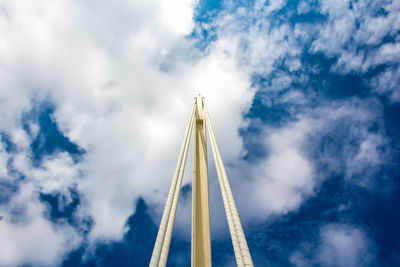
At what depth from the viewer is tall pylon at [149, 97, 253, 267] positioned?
6.08m

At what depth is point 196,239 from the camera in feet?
35.7

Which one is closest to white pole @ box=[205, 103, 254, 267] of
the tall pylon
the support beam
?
the tall pylon

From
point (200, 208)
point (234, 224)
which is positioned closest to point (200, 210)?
point (200, 208)

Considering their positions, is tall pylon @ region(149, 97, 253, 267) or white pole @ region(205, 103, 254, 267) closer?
white pole @ region(205, 103, 254, 267)

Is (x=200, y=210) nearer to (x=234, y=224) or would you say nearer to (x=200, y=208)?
(x=200, y=208)

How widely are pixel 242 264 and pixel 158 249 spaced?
2223 millimetres

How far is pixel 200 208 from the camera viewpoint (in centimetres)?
1213

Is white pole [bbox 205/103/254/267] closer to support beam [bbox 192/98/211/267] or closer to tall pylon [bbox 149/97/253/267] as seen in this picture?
tall pylon [bbox 149/97/253/267]

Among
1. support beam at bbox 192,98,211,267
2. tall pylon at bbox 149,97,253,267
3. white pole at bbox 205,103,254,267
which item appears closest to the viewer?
white pole at bbox 205,103,254,267

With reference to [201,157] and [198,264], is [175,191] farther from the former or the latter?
[201,157]

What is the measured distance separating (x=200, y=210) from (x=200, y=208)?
0.12m

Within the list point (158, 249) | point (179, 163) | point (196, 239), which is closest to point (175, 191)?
point (179, 163)

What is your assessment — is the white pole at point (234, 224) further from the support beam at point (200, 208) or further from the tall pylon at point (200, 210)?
the support beam at point (200, 208)

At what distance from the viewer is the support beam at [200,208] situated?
33.4 feet
